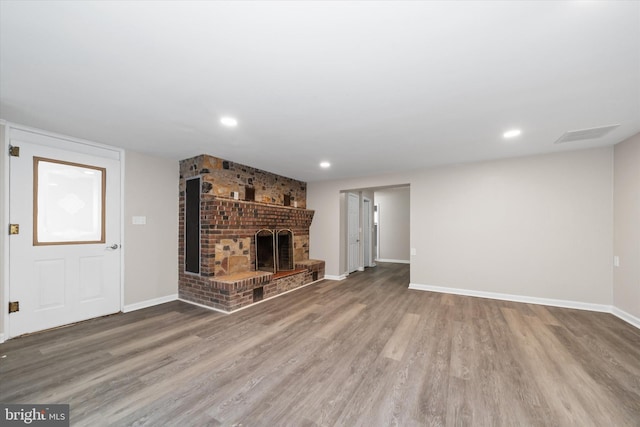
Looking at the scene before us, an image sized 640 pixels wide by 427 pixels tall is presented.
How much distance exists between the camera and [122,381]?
196 centimetres

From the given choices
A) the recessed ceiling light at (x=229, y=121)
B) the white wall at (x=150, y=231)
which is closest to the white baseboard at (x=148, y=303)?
the white wall at (x=150, y=231)

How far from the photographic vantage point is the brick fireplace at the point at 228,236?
3787 mm

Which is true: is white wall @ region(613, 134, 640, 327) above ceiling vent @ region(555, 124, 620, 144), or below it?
below

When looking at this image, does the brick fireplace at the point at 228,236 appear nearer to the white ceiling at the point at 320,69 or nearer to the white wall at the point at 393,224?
the white ceiling at the point at 320,69

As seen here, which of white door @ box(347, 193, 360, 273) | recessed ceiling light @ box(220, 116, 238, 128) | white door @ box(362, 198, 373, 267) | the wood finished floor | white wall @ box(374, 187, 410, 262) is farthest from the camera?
white wall @ box(374, 187, 410, 262)

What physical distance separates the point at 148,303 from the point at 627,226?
6748mm

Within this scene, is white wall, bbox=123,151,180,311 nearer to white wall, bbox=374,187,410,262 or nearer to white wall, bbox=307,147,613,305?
white wall, bbox=307,147,613,305

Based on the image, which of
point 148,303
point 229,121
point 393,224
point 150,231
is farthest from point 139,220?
point 393,224

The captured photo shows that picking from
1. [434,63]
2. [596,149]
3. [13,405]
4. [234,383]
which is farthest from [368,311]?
[596,149]

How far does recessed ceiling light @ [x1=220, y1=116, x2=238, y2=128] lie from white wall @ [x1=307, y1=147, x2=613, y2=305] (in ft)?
11.4

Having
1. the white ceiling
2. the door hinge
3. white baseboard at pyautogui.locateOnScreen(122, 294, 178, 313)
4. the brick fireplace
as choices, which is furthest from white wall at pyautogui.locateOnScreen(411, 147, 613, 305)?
the door hinge

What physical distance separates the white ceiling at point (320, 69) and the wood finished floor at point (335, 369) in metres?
2.34

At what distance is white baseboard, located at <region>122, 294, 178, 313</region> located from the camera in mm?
3580

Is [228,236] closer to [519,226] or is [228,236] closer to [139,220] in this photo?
[139,220]
